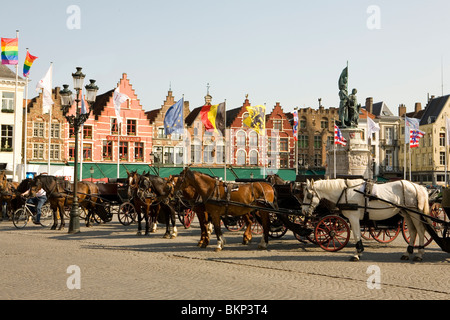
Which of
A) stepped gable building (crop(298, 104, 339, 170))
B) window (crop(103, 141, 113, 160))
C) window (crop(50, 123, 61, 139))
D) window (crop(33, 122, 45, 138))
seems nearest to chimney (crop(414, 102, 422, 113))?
stepped gable building (crop(298, 104, 339, 170))

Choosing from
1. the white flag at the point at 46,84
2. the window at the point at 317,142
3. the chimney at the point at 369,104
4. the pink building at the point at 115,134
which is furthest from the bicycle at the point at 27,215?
the chimney at the point at 369,104

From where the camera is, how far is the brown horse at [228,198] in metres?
12.7

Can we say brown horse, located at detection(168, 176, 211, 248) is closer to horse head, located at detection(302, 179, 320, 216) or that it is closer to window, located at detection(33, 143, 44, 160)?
horse head, located at detection(302, 179, 320, 216)

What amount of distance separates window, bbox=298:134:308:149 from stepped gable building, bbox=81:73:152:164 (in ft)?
60.6

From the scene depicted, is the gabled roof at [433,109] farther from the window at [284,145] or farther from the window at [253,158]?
the window at [253,158]

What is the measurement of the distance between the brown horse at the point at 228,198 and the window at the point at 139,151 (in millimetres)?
39461

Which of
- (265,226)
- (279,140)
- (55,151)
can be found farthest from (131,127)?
(265,226)

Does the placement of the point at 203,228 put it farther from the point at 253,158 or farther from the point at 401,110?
the point at 401,110

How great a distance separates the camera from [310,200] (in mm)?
11766

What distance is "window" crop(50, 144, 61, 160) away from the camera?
1895 inches

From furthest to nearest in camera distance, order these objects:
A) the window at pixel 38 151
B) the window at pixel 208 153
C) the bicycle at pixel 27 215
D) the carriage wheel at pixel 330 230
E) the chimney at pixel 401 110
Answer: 1. the chimney at pixel 401 110
2. the window at pixel 208 153
3. the window at pixel 38 151
4. the bicycle at pixel 27 215
5. the carriage wheel at pixel 330 230

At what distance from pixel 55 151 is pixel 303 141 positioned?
28197 mm

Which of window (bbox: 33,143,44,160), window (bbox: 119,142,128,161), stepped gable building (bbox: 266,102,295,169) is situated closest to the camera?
window (bbox: 33,143,44,160)
